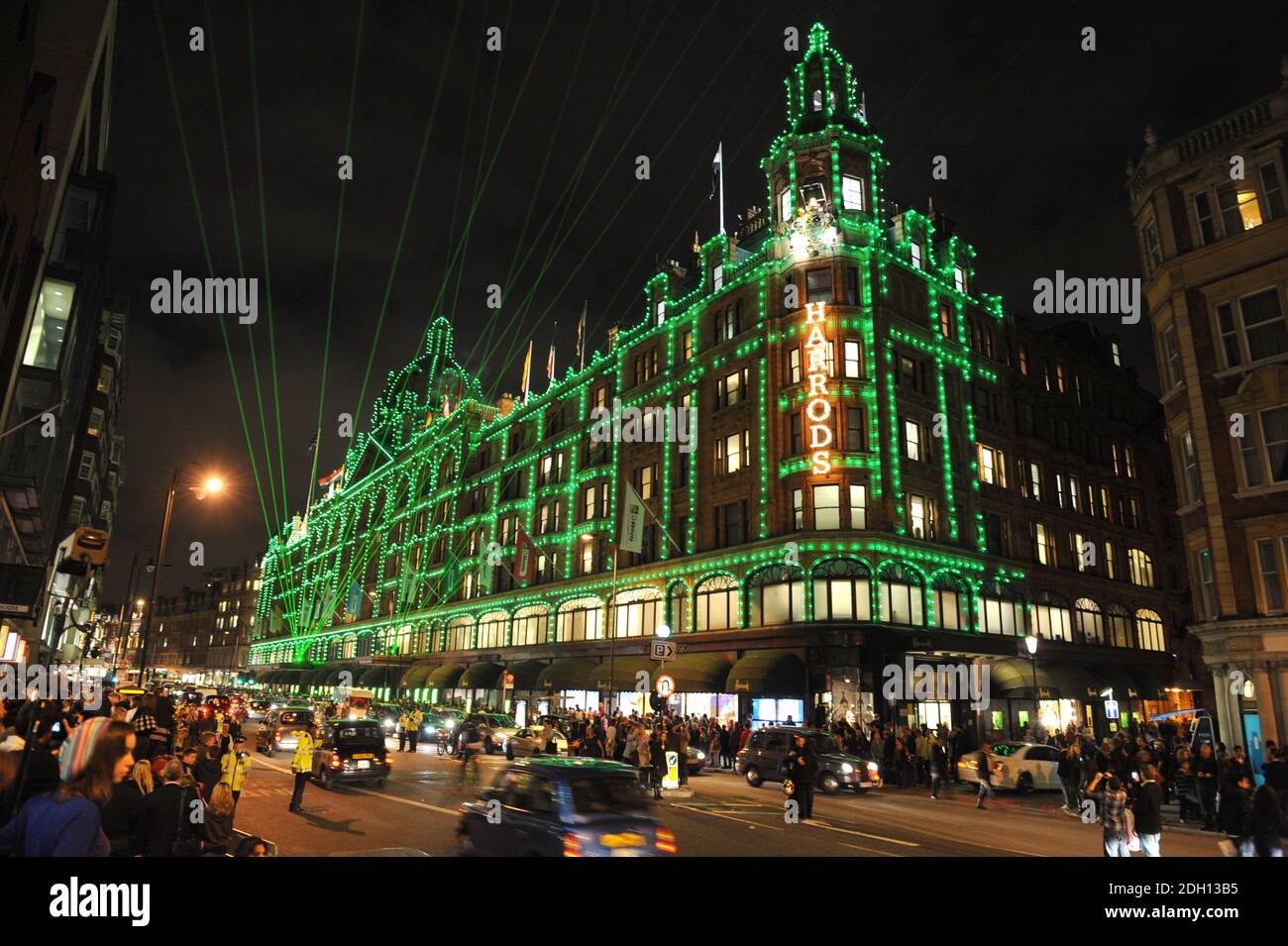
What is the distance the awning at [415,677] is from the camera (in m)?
63.4

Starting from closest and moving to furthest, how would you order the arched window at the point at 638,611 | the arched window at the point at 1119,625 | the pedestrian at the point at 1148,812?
the pedestrian at the point at 1148,812 → the arched window at the point at 638,611 → the arched window at the point at 1119,625

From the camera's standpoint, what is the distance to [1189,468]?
26641 mm

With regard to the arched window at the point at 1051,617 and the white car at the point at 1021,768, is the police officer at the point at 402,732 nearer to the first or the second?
the white car at the point at 1021,768

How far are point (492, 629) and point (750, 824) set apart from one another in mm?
45966

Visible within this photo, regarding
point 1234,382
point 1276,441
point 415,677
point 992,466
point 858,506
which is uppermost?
point 992,466

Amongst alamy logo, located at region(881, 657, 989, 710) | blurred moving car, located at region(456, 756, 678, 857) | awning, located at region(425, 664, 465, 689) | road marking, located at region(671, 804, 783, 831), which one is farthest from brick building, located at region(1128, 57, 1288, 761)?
awning, located at region(425, 664, 465, 689)

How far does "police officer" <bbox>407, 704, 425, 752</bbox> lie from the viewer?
3679cm

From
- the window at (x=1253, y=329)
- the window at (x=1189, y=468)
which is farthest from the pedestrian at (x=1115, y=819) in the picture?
the window at (x=1253, y=329)

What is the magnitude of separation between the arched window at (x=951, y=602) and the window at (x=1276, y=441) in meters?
16.1

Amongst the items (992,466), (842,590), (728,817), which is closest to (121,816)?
(728,817)

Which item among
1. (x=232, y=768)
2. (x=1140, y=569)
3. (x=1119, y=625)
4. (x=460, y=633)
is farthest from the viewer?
(x=460, y=633)

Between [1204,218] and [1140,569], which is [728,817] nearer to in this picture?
[1204,218]

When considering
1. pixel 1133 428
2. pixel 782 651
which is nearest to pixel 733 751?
pixel 782 651
